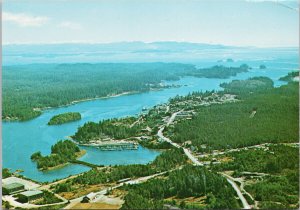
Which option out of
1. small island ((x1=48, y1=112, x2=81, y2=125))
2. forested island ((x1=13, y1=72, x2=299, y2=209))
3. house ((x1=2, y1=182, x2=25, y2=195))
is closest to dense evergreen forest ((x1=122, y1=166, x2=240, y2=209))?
forested island ((x1=13, y1=72, x2=299, y2=209))

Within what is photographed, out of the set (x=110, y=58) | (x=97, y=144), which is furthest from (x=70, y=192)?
(x=110, y=58)

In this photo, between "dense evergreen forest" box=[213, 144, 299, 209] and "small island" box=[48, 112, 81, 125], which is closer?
"dense evergreen forest" box=[213, 144, 299, 209]

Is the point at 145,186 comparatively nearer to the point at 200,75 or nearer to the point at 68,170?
the point at 68,170

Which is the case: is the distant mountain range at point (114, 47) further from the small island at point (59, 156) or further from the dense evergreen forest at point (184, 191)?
the dense evergreen forest at point (184, 191)

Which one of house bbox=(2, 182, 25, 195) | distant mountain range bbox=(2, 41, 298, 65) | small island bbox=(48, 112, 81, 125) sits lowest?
house bbox=(2, 182, 25, 195)

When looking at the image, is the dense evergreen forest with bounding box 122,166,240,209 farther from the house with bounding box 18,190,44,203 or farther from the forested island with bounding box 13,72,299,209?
the house with bounding box 18,190,44,203

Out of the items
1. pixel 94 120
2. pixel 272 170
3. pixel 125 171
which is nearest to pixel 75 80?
pixel 94 120

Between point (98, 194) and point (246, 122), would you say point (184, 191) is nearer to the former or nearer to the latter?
point (98, 194)
